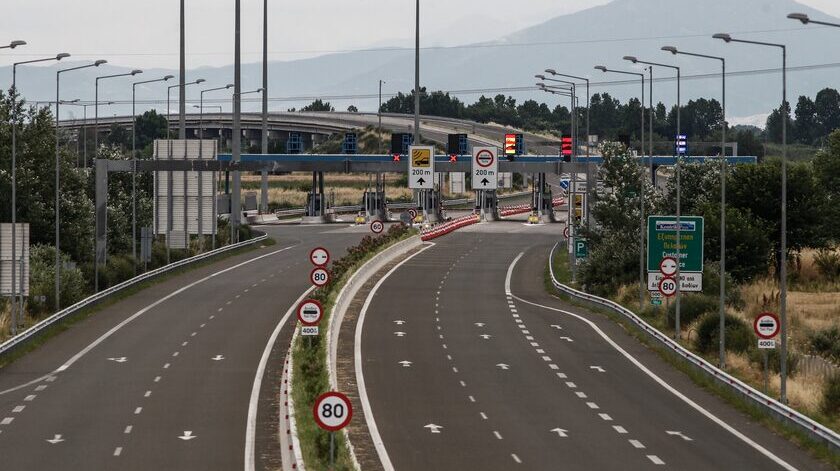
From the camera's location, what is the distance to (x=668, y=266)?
52219 millimetres

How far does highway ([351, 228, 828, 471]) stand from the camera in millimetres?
29812

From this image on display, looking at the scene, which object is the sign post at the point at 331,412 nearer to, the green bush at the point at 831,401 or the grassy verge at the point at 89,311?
the green bush at the point at 831,401

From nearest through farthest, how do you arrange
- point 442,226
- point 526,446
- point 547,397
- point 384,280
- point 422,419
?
point 526,446
point 422,419
point 547,397
point 384,280
point 442,226

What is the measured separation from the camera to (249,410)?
3541 centimetres

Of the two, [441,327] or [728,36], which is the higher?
[728,36]

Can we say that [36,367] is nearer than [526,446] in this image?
No

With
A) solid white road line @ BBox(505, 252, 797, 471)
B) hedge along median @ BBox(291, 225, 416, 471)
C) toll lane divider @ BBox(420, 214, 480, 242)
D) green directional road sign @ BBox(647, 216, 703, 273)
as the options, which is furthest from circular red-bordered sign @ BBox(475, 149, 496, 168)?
green directional road sign @ BBox(647, 216, 703, 273)

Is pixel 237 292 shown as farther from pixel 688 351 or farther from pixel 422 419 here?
pixel 422 419

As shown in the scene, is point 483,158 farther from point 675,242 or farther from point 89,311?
point 89,311

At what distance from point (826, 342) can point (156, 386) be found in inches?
1043

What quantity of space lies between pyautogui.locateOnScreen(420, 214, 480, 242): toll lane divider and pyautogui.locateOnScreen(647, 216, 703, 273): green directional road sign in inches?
1887

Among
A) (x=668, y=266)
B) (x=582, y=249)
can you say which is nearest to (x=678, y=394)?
(x=668, y=266)

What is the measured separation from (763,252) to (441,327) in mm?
28936

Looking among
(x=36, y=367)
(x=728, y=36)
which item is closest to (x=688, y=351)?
(x=728, y=36)
